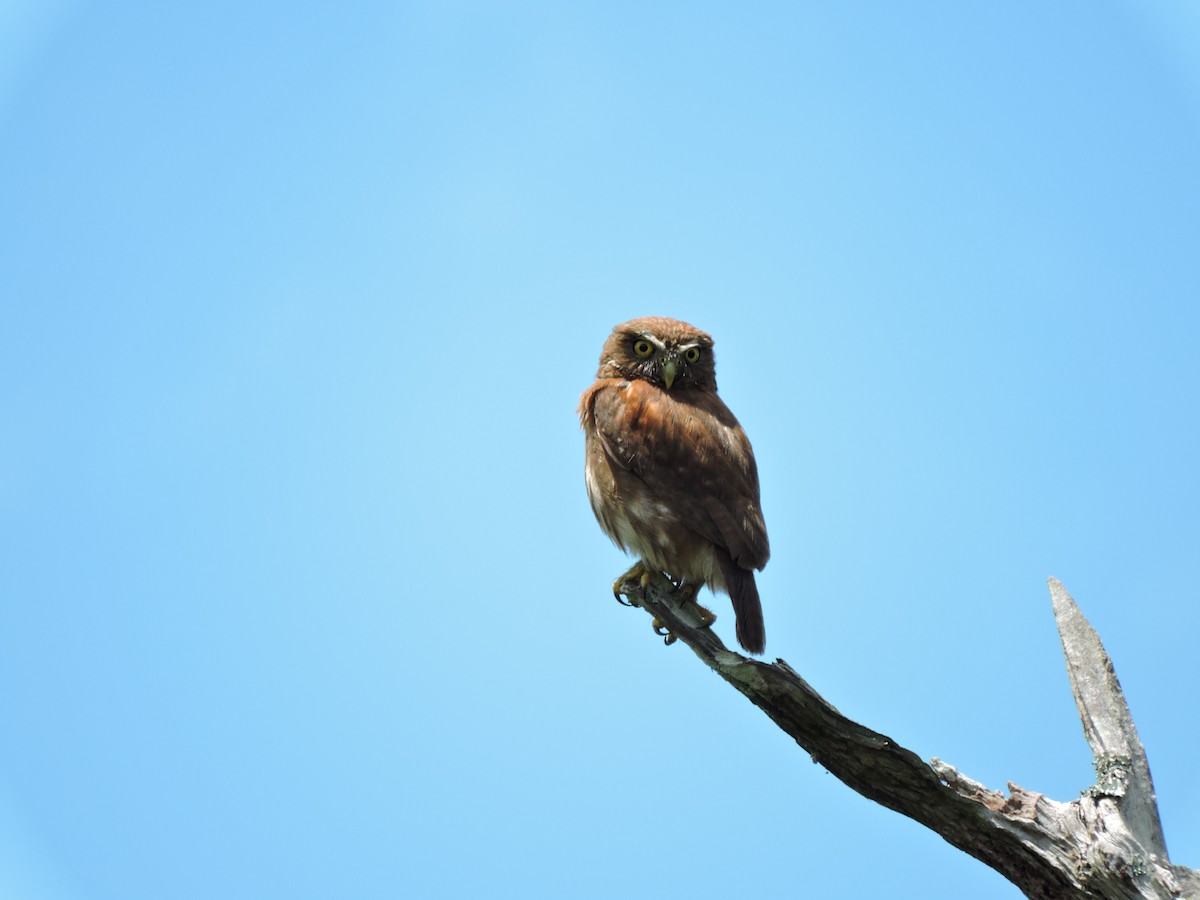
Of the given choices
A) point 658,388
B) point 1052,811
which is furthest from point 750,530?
point 1052,811

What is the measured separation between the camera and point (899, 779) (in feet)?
16.9

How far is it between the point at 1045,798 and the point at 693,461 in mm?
2542

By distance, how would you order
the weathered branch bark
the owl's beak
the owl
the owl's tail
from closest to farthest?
1. the weathered branch bark
2. the owl's tail
3. the owl
4. the owl's beak

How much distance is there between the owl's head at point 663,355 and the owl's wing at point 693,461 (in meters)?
0.25

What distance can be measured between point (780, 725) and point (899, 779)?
590 mm

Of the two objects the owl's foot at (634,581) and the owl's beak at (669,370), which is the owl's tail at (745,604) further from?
the owl's beak at (669,370)

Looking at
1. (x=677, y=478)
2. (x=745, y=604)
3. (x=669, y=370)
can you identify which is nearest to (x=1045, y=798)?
(x=745, y=604)

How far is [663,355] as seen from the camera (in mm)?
7246

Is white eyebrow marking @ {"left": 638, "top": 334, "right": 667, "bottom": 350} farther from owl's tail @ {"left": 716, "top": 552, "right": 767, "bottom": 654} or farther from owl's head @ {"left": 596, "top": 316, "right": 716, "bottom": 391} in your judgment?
owl's tail @ {"left": 716, "top": 552, "right": 767, "bottom": 654}

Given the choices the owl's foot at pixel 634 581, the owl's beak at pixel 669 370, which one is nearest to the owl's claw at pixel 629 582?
the owl's foot at pixel 634 581

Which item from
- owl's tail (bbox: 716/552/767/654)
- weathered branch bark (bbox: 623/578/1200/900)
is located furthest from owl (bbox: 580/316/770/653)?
weathered branch bark (bbox: 623/578/1200/900)

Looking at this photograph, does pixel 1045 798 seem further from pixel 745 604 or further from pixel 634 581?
pixel 634 581

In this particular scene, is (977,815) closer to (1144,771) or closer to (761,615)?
(1144,771)

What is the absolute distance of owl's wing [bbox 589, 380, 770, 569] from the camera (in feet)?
21.3
